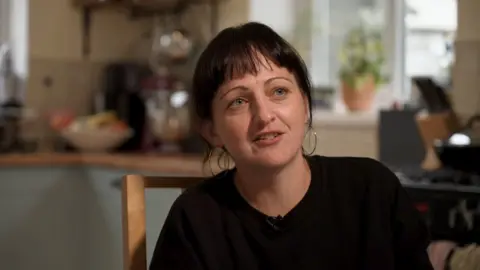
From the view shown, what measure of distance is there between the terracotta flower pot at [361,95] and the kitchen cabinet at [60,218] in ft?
2.95

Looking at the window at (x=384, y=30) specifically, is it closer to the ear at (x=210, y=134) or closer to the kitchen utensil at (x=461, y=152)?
the kitchen utensil at (x=461, y=152)

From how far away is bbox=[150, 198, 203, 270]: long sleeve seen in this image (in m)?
1.15

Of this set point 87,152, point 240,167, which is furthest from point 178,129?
point 240,167

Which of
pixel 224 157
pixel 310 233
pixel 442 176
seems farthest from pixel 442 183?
pixel 310 233

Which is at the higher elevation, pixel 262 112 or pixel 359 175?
pixel 262 112

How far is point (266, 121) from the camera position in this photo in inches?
Result: 44.9

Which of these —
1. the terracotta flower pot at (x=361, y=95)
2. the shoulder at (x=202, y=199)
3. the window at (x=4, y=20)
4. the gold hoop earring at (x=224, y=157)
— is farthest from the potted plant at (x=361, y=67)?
the shoulder at (x=202, y=199)

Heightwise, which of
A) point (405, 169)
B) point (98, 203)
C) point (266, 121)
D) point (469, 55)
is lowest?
point (98, 203)

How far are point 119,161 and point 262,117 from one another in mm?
1842

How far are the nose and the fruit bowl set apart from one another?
2.14 m

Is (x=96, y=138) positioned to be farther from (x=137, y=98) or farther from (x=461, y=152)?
(x=461, y=152)

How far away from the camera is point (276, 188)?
1203 millimetres

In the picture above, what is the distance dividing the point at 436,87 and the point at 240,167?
1233 mm

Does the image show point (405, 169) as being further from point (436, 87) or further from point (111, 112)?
point (111, 112)
